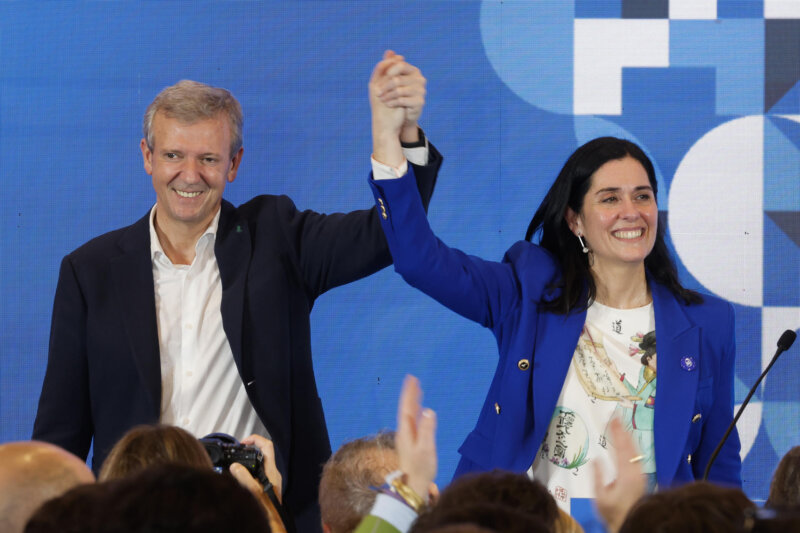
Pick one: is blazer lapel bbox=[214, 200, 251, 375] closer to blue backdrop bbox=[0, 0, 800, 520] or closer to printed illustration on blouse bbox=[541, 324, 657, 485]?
printed illustration on blouse bbox=[541, 324, 657, 485]

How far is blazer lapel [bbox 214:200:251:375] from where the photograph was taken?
2543 mm

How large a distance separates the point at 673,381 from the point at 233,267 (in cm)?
109

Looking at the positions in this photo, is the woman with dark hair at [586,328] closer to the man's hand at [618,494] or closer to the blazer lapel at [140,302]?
the blazer lapel at [140,302]

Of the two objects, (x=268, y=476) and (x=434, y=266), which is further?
(x=434, y=266)

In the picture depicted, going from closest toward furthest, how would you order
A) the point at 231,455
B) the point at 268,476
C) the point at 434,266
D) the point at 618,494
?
the point at 618,494, the point at 231,455, the point at 268,476, the point at 434,266

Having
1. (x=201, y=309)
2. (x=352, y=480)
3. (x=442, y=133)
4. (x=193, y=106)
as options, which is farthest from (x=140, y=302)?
(x=442, y=133)

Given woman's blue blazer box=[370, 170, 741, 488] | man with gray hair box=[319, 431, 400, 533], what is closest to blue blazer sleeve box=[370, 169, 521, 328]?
woman's blue blazer box=[370, 170, 741, 488]

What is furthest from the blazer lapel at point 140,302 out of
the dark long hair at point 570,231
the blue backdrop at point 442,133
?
the blue backdrop at point 442,133

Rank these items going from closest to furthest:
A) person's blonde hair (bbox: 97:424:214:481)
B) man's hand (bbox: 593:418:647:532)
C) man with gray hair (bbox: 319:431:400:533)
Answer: man's hand (bbox: 593:418:647:532)
person's blonde hair (bbox: 97:424:214:481)
man with gray hair (bbox: 319:431:400:533)

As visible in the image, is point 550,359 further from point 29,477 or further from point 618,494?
point 29,477

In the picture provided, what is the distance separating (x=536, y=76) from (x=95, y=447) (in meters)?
2.24

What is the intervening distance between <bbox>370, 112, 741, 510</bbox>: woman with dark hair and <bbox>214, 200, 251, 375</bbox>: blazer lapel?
40 centimetres

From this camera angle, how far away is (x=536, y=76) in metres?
4.04

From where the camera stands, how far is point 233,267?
263cm
